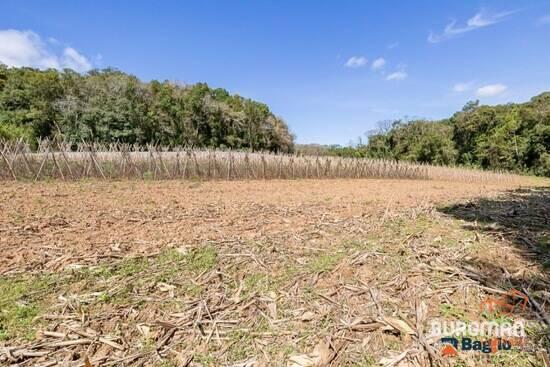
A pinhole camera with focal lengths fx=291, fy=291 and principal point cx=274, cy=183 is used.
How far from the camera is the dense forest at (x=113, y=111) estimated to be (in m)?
24.4

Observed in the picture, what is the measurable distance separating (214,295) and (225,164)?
38.4 feet

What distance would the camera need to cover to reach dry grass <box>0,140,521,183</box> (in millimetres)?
10539

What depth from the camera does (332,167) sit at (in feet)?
58.4

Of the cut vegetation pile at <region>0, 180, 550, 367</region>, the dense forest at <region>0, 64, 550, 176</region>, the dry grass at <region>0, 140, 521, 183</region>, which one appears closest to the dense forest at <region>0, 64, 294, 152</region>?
the dense forest at <region>0, 64, 550, 176</region>

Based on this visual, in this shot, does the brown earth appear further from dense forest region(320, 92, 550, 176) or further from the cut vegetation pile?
dense forest region(320, 92, 550, 176)

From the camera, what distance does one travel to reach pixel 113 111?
2577cm

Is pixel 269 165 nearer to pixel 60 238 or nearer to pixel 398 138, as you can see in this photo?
pixel 60 238

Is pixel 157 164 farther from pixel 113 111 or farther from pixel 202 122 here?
pixel 202 122

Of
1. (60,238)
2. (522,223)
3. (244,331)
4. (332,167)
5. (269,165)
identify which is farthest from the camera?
(332,167)

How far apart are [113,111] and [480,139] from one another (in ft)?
121

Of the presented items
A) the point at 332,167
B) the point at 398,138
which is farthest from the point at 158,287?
the point at 398,138

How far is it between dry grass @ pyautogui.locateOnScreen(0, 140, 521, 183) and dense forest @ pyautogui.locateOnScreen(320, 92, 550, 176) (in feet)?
56.3

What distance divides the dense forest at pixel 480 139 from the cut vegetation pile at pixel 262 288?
95.8ft

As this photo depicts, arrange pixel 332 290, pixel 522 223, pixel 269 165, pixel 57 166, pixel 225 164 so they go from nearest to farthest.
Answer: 1. pixel 332 290
2. pixel 522 223
3. pixel 57 166
4. pixel 225 164
5. pixel 269 165
